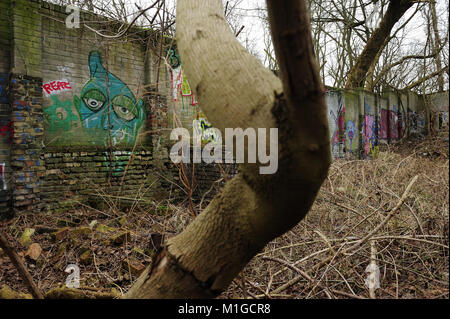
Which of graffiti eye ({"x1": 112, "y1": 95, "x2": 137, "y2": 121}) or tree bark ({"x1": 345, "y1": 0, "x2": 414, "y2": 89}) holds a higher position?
tree bark ({"x1": 345, "y1": 0, "x2": 414, "y2": 89})

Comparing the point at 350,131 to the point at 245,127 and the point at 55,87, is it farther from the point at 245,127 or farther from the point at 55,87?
the point at 245,127

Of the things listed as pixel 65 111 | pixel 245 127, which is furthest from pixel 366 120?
pixel 245 127

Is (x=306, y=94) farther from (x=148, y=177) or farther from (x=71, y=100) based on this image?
(x=148, y=177)

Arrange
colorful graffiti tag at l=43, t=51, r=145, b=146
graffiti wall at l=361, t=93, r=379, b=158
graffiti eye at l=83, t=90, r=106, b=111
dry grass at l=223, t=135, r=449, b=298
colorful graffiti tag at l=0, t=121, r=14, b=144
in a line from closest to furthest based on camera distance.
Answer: dry grass at l=223, t=135, r=449, b=298
colorful graffiti tag at l=0, t=121, r=14, b=144
colorful graffiti tag at l=43, t=51, r=145, b=146
graffiti eye at l=83, t=90, r=106, b=111
graffiti wall at l=361, t=93, r=379, b=158

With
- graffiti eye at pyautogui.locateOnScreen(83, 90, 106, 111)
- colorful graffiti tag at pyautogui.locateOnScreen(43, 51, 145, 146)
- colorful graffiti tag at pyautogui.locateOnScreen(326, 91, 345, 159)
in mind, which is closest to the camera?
colorful graffiti tag at pyautogui.locateOnScreen(43, 51, 145, 146)

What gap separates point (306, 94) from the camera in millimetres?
765

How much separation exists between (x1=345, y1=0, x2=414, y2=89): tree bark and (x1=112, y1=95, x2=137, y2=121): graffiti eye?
24.7 ft

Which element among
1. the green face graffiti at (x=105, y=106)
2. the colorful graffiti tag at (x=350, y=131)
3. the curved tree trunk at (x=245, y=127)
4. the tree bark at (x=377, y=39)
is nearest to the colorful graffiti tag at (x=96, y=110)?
the green face graffiti at (x=105, y=106)

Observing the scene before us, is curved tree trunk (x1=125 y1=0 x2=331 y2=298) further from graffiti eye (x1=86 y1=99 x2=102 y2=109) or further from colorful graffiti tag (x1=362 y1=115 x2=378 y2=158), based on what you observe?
colorful graffiti tag (x1=362 y1=115 x2=378 y2=158)

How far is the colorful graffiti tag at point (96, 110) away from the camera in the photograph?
20.5 ft

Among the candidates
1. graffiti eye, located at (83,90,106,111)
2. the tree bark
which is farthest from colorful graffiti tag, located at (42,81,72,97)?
the tree bark

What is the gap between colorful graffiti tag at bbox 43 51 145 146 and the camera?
6238 millimetres
